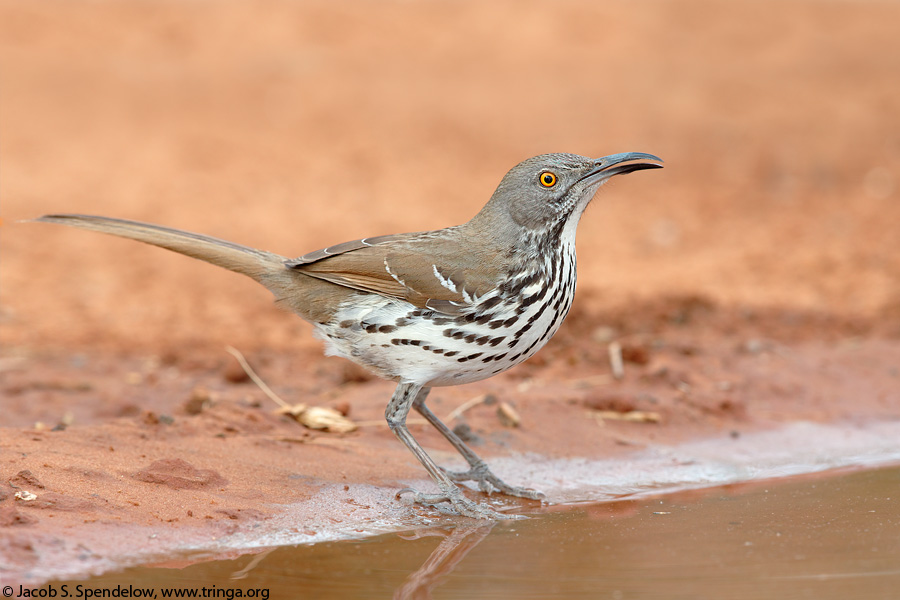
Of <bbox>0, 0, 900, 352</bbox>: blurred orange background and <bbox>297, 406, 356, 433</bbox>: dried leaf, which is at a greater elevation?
<bbox>0, 0, 900, 352</bbox>: blurred orange background

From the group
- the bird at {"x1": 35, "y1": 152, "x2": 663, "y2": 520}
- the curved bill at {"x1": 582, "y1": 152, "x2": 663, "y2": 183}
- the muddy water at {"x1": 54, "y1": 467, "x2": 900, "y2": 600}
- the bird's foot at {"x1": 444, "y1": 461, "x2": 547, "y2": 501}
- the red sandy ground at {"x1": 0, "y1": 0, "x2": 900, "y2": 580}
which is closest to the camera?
the muddy water at {"x1": 54, "y1": 467, "x2": 900, "y2": 600}

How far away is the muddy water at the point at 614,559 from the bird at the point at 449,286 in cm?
51

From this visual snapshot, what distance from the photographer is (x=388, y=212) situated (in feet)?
38.8

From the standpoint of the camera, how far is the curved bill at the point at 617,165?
5.01 meters

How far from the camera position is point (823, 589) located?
12.1 ft

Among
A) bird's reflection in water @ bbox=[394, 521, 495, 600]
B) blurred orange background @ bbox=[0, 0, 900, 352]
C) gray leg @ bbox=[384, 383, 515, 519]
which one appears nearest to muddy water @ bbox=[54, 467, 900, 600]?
bird's reflection in water @ bbox=[394, 521, 495, 600]

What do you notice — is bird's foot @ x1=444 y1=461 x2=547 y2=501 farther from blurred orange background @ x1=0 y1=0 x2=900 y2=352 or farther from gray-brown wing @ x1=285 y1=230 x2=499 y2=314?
blurred orange background @ x1=0 y1=0 x2=900 y2=352

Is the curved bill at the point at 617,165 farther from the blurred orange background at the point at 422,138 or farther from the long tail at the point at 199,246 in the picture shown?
the blurred orange background at the point at 422,138

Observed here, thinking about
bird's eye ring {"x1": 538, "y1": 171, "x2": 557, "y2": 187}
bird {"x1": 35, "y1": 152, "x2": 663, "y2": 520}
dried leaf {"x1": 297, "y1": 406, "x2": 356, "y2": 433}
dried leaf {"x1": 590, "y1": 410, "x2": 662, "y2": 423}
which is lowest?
dried leaf {"x1": 590, "y1": 410, "x2": 662, "y2": 423}

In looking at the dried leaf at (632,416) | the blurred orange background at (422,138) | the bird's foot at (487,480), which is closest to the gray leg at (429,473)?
the bird's foot at (487,480)

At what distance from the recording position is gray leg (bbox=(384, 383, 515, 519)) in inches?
189

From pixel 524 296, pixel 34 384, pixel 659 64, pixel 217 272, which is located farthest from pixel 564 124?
pixel 524 296

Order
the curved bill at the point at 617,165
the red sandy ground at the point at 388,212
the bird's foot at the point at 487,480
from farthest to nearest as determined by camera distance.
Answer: the red sandy ground at the point at 388,212 < the bird's foot at the point at 487,480 < the curved bill at the point at 617,165

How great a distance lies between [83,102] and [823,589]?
12.6 metres
